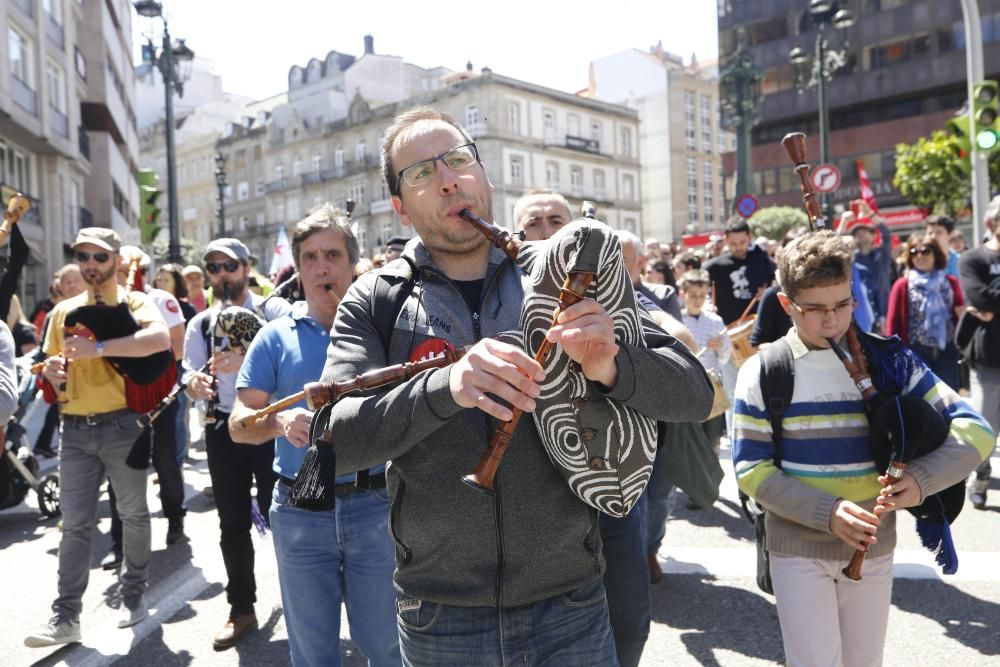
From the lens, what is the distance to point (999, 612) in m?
4.42

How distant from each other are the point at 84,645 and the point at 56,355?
Result: 1.59 metres

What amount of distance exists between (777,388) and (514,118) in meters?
53.3

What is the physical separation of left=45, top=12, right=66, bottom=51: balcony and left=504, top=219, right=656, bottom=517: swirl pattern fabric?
90.5 ft

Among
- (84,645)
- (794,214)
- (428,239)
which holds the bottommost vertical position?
(84,645)

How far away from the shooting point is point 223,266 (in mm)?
4938

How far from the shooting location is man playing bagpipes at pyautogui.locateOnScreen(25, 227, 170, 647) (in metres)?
4.66

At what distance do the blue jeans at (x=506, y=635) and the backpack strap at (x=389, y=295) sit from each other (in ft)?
2.17

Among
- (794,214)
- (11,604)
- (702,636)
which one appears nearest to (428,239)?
(702,636)

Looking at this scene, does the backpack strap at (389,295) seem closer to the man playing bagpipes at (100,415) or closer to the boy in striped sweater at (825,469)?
the boy in striped sweater at (825,469)

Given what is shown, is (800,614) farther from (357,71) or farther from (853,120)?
(357,71)

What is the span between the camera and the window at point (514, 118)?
54.0 meters

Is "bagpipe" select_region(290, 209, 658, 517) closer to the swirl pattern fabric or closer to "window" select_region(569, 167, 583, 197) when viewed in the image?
the swirl pattern fabric

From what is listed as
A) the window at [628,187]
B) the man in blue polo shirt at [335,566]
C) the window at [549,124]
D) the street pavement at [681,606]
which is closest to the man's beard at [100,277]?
the street pavement at [681,606]

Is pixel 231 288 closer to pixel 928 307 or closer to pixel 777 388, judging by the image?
pixel 777 388
